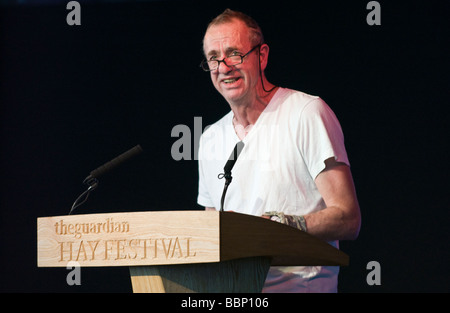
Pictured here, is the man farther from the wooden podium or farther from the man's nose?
the wooden podium

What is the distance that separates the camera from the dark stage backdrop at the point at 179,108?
290 cm

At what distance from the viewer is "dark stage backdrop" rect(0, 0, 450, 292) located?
290 cm

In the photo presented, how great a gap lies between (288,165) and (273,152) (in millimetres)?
93

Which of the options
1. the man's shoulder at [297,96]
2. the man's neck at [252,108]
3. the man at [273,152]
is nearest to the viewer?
the man at [273,152]

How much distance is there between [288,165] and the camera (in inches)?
101

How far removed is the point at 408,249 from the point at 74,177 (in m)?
1.90

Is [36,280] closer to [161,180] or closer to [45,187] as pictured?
[45,187]

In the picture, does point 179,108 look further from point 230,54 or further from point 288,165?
point 288,165

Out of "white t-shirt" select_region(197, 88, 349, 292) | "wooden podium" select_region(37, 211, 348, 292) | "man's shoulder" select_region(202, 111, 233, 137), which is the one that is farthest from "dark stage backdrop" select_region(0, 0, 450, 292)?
"wooden podium" select_region(37, 211, 348, 292)

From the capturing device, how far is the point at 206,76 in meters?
3.33

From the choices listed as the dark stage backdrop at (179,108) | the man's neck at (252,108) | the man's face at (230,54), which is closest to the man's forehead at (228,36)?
the man's face at (230,54)

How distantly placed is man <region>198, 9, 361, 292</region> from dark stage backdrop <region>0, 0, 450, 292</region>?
335 mm

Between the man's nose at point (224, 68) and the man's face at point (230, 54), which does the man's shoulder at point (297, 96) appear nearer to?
the man's face at point (230, 54)
